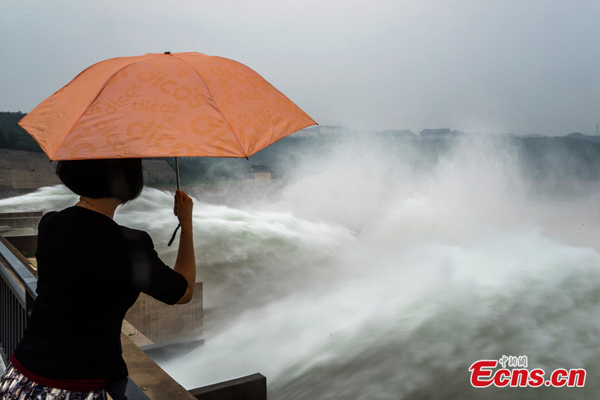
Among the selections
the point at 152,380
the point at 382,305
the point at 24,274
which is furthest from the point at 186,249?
the point at 382,305

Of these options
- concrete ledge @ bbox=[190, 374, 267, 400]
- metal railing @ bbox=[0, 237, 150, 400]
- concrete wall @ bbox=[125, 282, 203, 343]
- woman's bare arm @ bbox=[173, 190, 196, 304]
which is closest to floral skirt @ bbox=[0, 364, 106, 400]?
metal railing @ bbox=[0, 237, 150, 400]

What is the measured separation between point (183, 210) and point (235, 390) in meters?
2.32

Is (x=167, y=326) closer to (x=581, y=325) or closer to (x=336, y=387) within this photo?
(x=336, y=387)

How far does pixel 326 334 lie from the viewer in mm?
12016

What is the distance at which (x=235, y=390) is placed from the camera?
3846 millimetres

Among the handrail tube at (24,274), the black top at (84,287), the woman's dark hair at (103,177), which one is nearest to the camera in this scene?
the black top at (84,287)

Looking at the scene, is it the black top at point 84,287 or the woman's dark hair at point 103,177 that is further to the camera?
the woman's dark hair at point 103,177

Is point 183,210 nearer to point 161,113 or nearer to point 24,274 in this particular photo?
point 161,113

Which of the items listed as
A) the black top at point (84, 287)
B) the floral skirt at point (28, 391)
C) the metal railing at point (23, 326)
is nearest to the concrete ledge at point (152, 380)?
the metal railing at point (23, 326)

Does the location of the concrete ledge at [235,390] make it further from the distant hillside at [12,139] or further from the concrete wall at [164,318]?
the distant hillside at [12,139]

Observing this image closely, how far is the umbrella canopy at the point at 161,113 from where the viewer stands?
6.81 feet

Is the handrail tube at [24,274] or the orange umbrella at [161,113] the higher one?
the orange umbrella at [161,113]

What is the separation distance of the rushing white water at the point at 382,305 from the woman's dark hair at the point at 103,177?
4.29 m

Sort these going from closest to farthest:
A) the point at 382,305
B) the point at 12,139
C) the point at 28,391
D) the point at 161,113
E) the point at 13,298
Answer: the point at 28,391 < the point at 161,113 < the point at 13,298 < the point at 382,305 < the point at 12,139
